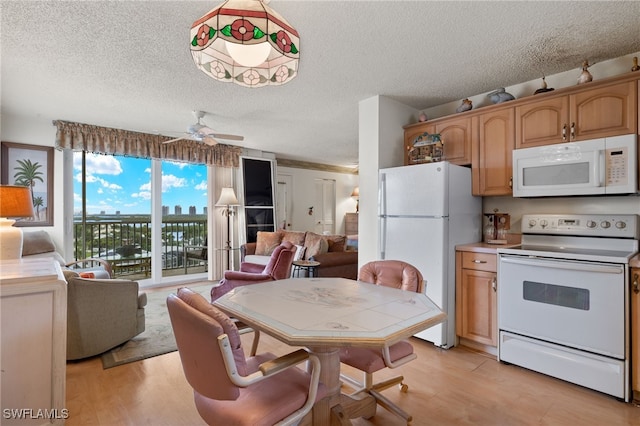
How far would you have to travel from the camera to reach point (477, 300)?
2723 millimetres

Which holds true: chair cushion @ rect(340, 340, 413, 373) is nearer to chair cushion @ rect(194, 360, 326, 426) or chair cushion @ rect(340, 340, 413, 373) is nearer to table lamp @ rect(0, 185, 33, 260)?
chair cushion @ rect(194, 360, 326, 426)

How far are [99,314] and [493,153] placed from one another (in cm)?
365

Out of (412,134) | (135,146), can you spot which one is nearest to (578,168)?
(412,134)

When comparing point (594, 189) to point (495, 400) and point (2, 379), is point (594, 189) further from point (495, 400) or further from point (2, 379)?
point (2, 379)

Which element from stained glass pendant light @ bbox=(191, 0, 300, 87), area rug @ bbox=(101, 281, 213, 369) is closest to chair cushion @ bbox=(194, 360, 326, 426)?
stained glass pendant light @ bbox=(191, 0, 300, 87)

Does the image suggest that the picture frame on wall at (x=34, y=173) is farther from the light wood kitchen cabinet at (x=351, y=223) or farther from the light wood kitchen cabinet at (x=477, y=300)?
the light wood kitchen cabinet at (x=351, y=223)

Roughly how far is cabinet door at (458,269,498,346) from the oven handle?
24 centimetres

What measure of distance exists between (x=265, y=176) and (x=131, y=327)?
3851 millimetres

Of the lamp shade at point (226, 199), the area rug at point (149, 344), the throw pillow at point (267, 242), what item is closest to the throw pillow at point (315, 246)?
the throw pillow at point (267, 242)

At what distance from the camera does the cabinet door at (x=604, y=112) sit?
2215 mm

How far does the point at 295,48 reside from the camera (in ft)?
4.52

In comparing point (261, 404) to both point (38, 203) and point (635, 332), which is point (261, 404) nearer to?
point (635, 332)

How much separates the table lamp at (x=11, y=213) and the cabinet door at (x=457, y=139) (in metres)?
3.43

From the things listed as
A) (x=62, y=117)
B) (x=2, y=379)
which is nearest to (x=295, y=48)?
(x=2, y=379)
